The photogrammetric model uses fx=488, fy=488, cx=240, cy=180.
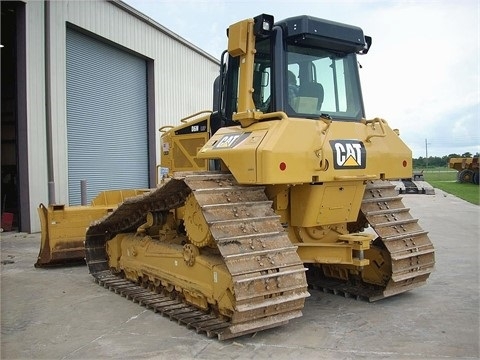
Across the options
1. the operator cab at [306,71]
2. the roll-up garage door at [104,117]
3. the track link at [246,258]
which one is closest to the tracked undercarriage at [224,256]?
the track link at [246,258]

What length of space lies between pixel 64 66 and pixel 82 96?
1362 mm

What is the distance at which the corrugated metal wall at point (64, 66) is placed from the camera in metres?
11.4

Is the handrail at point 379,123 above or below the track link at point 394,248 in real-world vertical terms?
above

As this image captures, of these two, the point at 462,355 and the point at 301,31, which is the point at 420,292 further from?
the point at 301,31

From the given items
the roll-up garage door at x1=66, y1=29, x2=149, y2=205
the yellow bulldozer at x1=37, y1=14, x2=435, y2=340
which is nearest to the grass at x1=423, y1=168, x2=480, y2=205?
the roll-up garage door at x1=66, y1=29, x2=149, y2=205

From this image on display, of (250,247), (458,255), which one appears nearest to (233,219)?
(250,247)

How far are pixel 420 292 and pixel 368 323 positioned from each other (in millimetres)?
1481

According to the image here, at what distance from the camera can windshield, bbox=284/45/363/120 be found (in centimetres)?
507

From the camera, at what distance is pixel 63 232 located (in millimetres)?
7684

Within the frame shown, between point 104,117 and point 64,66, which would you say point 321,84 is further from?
point 104,117

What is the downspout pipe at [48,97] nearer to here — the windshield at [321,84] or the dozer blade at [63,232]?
the dozer blade at [63,232]

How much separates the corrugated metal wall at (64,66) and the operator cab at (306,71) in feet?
24.1

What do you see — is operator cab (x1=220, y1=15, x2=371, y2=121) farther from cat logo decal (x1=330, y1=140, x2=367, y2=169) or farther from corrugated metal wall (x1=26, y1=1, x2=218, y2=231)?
corrugated metal wall (x1=26, y1=1, x2=218, y2=231)

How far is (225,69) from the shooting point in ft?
18.4
